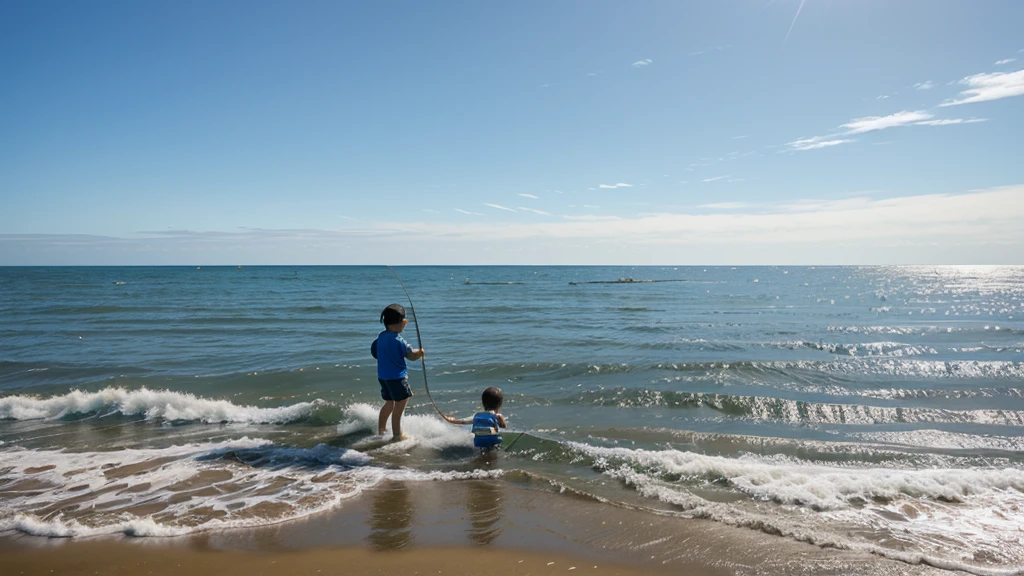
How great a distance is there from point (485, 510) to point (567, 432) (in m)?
3.11

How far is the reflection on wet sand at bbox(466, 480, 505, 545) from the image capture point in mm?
4382

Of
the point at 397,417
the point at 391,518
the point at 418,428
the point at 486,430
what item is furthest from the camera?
the point at 418,428

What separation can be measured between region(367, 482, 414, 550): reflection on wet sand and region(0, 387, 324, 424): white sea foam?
3.88m

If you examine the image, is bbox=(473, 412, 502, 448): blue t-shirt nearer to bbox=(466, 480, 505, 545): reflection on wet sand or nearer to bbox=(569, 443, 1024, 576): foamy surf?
bbox=(466, 480, 505, 545): reflection on wet sand

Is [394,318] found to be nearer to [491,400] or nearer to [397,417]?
[397,417]

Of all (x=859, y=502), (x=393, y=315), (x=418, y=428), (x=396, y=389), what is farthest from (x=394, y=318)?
(x=859, y=502)

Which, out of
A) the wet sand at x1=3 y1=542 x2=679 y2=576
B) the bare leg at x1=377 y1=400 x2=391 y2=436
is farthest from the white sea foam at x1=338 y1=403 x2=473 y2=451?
the wet sand at x1=3 y1=542 x2=679 y2=576

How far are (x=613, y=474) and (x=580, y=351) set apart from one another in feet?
29.3

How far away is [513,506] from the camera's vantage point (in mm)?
4996

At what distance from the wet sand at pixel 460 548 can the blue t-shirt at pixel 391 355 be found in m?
2.13

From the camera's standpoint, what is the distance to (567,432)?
780 cm

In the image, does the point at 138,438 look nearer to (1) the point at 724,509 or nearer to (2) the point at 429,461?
(2) the point at 429,461

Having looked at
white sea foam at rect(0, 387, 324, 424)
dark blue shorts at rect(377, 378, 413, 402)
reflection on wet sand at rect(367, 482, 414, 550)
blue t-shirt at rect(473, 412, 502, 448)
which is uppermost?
dark blue shorts at rect(377, 378, 413, 402)

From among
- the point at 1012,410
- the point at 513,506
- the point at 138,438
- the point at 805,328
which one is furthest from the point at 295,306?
the point at 1012,410
